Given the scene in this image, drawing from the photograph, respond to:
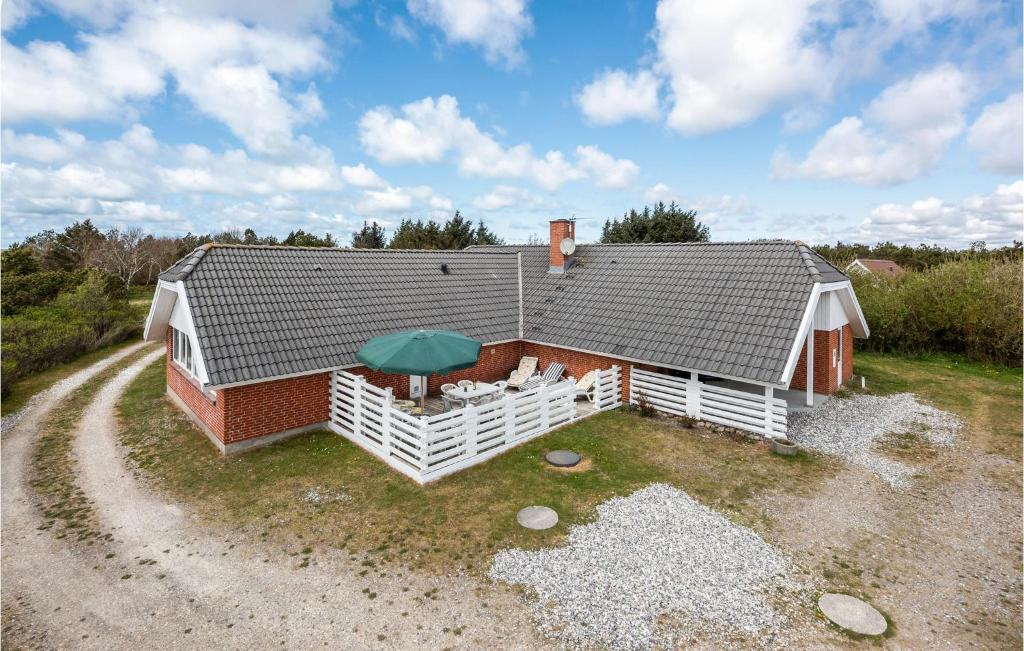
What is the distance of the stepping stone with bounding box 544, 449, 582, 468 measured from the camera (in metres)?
10.2

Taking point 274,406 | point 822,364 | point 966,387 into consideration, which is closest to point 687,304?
point 822,364

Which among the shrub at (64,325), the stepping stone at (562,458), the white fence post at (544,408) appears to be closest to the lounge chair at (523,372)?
the white fence post at (544,408)

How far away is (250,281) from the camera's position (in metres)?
13.0

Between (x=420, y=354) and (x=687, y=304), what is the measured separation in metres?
8.34

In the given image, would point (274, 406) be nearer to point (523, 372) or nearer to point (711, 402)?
point (523, 372)

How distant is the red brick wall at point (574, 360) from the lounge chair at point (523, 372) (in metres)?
0.26

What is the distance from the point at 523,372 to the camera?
16062 mm

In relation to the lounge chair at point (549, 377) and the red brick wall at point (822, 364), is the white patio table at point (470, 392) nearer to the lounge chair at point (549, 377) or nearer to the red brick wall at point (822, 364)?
the lounge chair at point (549, 377)

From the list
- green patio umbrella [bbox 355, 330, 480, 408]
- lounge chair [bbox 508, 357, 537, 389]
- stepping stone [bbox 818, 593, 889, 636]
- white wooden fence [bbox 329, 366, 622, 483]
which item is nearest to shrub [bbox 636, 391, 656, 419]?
white wooden fence [bbox 329, 366, 622, 483]

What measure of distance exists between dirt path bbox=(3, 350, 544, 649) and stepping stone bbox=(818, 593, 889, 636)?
152 inches

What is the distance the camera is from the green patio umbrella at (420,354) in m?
10.1

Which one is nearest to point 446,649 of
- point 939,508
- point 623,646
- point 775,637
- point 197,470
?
point 623,646

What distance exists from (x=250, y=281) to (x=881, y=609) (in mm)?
14702

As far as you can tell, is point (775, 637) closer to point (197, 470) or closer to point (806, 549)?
point (806, 549)
